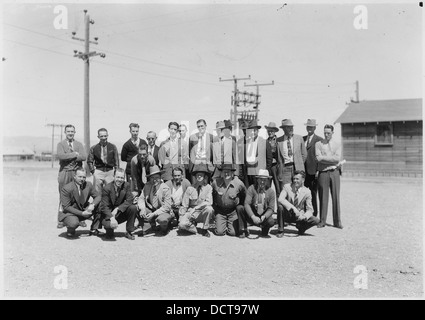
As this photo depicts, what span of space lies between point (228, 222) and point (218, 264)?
5.94 ft

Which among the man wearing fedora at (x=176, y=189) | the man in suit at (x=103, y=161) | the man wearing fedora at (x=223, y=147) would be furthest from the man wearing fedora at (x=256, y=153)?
the man in suit at (x=103, y=161)

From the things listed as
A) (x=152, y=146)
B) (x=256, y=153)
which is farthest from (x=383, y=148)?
(x=152, y=146)

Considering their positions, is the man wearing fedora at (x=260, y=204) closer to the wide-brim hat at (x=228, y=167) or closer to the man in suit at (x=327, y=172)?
the wide-brim hat at (x=228, y=167)

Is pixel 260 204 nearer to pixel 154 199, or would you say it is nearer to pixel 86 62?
pixel 154 199

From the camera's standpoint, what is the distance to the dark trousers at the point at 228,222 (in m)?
7.12

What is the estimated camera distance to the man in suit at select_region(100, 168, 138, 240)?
22.3ft

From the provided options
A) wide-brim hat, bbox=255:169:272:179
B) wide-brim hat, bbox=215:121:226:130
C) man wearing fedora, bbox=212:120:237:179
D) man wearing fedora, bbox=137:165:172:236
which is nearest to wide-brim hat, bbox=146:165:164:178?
man wearing fedora, bbox=137:165:172:236

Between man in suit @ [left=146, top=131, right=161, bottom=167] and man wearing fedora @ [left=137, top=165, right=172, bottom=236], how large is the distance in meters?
0.58

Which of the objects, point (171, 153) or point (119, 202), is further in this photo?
point (171, 153)

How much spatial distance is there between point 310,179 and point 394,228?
5.99 ft

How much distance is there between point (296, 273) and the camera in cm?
510

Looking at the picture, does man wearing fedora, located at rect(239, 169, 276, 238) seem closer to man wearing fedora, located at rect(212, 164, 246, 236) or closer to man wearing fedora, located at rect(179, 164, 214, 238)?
man wearing fedora, located at rect(212, 164, 246, 236)

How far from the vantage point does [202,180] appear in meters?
7.43
